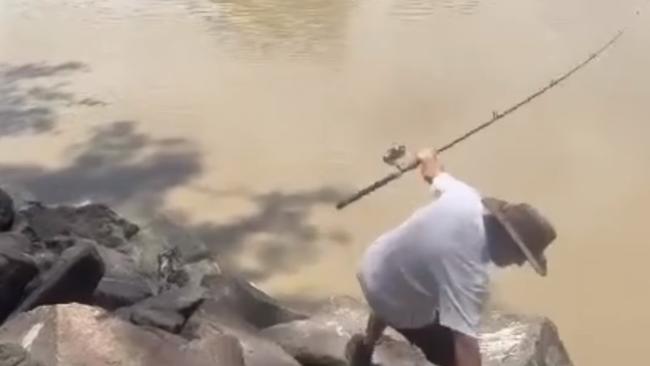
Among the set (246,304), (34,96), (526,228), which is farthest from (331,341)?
(34,96)

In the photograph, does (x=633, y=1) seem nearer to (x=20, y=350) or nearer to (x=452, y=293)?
(x=452, y=293)

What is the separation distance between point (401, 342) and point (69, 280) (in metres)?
1.47

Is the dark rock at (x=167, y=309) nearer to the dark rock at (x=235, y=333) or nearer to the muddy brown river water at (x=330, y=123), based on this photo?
the dark rock at (x=235, y=333)

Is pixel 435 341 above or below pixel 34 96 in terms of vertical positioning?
above

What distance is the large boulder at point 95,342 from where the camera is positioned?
13.7 ft

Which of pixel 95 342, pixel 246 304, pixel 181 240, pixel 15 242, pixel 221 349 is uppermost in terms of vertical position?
pixel 95 342

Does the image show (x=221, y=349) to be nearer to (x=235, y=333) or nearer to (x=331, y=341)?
(x=235, y=333)

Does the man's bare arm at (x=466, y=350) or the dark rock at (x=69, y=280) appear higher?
the man's bare arm at (x=466, y=350)

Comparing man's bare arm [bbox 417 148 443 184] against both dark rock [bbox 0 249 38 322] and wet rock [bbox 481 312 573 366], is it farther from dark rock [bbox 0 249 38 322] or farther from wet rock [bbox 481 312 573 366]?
dark rock [bbox 0 249 38 322]

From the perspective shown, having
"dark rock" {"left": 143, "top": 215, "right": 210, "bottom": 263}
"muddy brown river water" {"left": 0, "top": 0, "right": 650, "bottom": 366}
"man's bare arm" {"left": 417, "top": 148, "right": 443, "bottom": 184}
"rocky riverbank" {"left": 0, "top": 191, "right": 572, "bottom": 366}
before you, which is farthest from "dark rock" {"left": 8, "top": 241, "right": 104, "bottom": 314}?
"muddy brown river water" {"left": 0, "top": 0, "right": 650, "bottom": 366}

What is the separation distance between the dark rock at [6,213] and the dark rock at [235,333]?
47.1 inches

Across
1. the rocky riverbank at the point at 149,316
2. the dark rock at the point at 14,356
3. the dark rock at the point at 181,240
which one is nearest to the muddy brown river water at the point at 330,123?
the dark rock at the point at 181,240

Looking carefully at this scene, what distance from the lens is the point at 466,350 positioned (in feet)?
14.0

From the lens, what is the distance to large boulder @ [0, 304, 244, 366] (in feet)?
13.7
